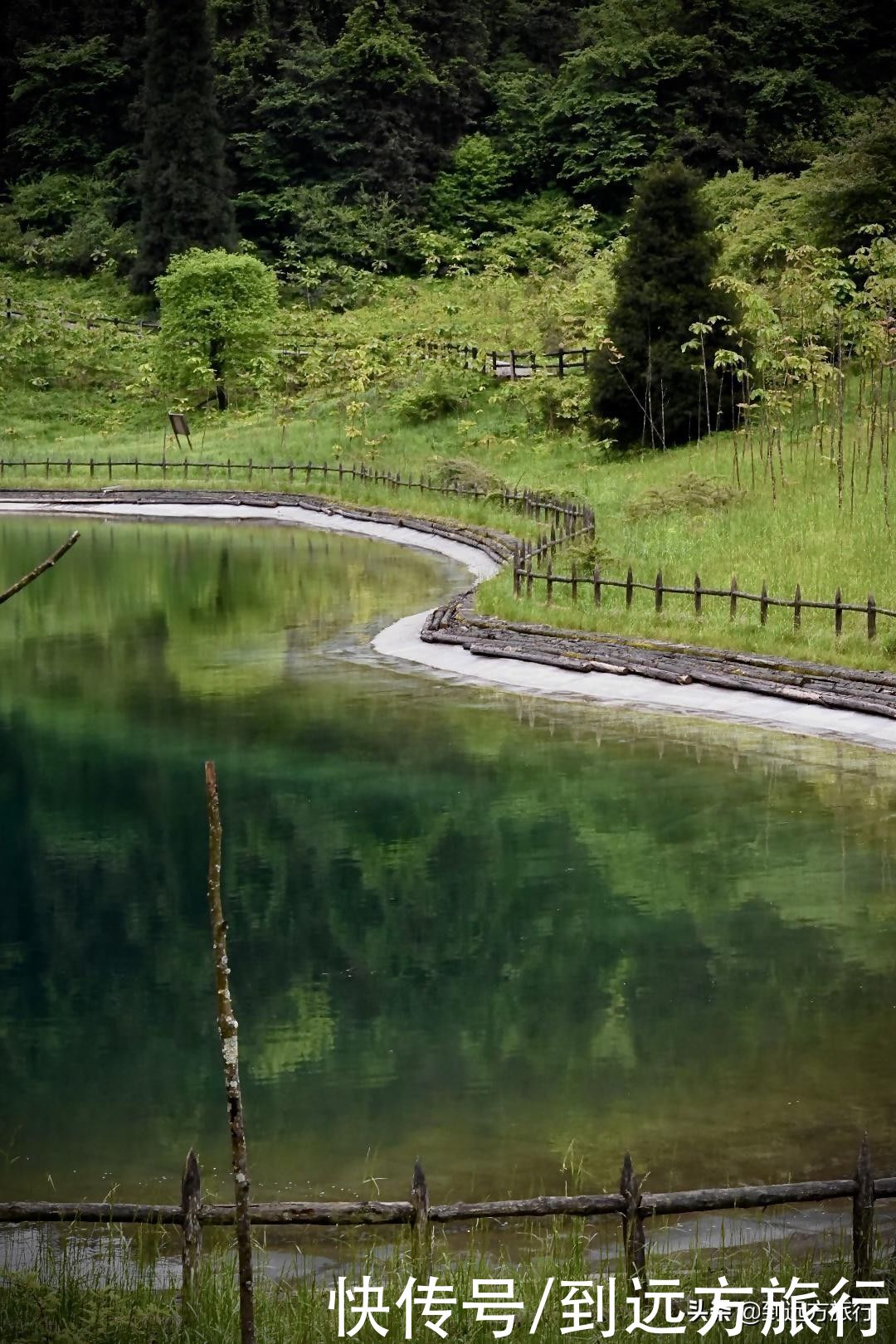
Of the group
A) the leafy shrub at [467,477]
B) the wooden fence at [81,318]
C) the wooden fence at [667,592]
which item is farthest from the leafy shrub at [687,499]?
the wooden fence at [81,318]

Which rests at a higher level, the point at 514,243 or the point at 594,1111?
the point at 514,243

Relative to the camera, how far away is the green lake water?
11.7 metres

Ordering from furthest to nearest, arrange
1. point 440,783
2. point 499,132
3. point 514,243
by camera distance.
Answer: point 499,132 → point 514,243 → point 440,783

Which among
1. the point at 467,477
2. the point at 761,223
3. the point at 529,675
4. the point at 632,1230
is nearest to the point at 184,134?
the point at 761,223

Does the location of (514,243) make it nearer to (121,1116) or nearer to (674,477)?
(674,477)

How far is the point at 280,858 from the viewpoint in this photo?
18.2 meters

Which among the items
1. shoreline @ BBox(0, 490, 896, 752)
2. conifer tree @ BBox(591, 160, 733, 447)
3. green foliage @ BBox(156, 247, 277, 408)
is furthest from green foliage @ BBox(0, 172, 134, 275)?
conifer tree @ BBox(591, 160, 733, 447)

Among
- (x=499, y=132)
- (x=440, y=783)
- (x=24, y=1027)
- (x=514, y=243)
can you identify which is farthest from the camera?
(x=499, y=132)

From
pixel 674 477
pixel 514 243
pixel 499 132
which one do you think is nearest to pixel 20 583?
pixel 674 477

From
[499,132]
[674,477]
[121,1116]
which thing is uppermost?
[499,132]

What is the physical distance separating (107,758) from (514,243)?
54.9 m

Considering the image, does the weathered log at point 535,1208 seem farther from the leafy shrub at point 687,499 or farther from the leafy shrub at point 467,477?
the leafy shrub at point 467,477

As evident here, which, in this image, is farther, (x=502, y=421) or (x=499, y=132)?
(x=499, y=132)

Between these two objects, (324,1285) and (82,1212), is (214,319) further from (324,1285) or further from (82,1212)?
(82,1212)
